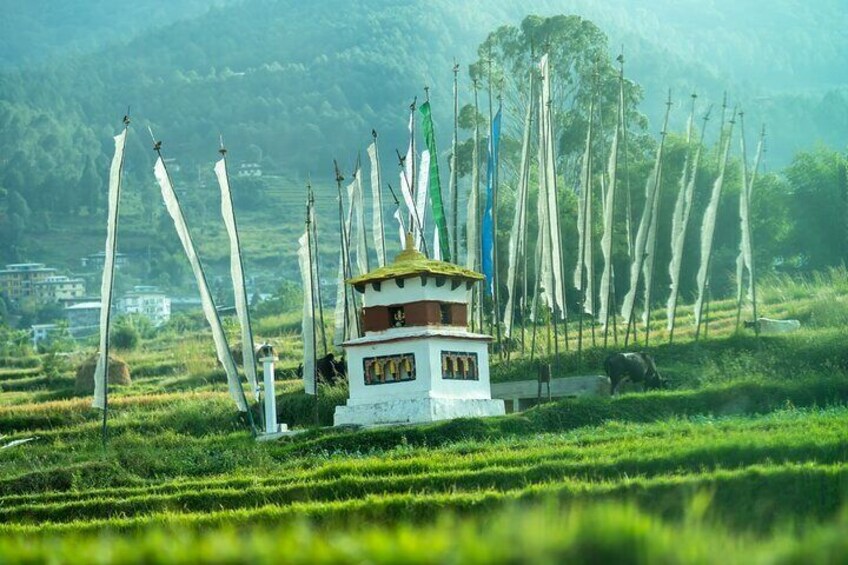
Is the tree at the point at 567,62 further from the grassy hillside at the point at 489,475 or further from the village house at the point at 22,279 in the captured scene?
Answer: the village house at the point at 22,279

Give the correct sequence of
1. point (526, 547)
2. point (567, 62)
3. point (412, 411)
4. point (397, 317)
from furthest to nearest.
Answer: point (567, 62) < point (397, 317) < point (412, 411) < point (526, 547)

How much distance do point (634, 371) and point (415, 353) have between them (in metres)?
5.81

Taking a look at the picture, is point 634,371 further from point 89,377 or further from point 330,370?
point 89,377

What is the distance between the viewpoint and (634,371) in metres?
40.2

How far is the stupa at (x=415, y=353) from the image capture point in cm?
3947

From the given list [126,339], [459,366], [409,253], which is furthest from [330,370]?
[126,339]

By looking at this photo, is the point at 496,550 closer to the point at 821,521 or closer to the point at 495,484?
the point at 821,521

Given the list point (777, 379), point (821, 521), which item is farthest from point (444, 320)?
point (821, 521)

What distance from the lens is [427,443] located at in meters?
35.1

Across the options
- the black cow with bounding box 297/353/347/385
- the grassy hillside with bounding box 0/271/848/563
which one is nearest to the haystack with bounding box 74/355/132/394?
the grassy hillside with bounding box 0/271/848/563

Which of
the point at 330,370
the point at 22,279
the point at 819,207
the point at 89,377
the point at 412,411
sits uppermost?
the point at 22,279

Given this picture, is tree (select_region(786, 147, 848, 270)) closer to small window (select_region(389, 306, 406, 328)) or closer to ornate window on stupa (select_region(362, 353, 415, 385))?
small window (select_region(389, 306, 406, 328))

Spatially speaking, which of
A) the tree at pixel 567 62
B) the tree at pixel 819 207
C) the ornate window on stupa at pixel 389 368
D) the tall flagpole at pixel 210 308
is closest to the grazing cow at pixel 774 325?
the ornate window on stupa at pixel 389 368

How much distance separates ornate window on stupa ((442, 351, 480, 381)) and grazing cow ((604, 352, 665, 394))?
3.66 m
